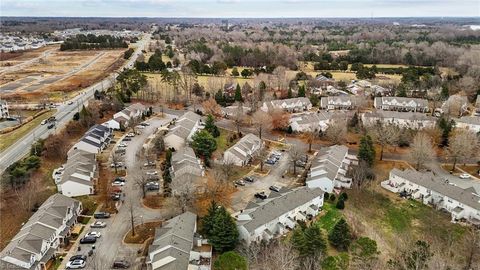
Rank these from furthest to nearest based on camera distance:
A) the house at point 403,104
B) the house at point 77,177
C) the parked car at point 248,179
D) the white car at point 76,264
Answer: the house at point 403,104 < the parked car at point 248,179 < the house at point 77,177 < the white car at point 76,264

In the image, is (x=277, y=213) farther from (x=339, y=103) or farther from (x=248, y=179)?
(x=339, y=103)

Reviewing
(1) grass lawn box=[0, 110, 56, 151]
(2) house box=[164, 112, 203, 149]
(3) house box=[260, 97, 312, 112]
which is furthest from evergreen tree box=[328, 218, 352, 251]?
(1) grass lawn box=[0, 110, 56, 151]

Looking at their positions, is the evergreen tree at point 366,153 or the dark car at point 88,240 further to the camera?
the evergreen tree at point 366,153

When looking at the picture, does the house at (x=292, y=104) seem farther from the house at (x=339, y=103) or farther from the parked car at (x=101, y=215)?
the parked car at (x=101, y=215)

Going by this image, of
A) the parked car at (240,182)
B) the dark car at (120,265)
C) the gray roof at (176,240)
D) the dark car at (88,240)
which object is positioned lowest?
the dark car at (120,265)

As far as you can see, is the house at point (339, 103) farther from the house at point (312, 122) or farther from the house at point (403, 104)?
the house at point (312, 122)

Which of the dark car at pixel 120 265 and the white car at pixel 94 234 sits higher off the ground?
the white car at pixel 94 234

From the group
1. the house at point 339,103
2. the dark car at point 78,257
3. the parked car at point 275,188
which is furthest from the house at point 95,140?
the house at point 339,103

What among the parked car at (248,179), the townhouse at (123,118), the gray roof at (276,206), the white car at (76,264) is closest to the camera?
the white car at (76,264)
